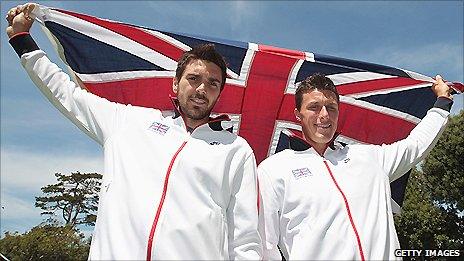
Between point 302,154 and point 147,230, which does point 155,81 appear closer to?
point 302,154

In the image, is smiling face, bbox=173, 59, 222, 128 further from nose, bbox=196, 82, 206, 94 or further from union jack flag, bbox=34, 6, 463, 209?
union jack flag, bbox=34, 6, 463, 209

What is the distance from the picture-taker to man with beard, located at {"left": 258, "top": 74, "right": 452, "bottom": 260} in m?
3.01

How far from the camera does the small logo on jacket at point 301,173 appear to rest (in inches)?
132

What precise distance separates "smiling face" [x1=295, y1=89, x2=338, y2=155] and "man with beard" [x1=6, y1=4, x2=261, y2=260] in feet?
2.09

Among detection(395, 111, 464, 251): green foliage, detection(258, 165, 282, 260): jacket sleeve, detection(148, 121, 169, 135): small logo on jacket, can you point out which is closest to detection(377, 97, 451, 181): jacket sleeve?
detection(258, 165, 282, 260): jacket sleeve

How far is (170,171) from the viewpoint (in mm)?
2920

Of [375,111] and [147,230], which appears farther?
[375,111]

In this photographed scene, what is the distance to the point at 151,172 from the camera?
9.61 feet

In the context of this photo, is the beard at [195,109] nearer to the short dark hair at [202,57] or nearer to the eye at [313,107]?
the short dark hair at [202,57]

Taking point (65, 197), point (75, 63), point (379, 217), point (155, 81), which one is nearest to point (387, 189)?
point (379, 217)

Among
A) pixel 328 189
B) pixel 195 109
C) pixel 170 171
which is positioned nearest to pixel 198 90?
pixel 195 109

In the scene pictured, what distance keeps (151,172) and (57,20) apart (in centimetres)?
223

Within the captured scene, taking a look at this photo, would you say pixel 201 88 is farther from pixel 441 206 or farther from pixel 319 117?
pixel 441 206

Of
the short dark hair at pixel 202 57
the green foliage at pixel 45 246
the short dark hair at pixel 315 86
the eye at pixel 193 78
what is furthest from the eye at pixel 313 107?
the green foliage at pixel 45 246
